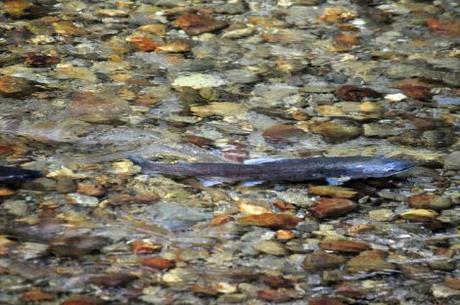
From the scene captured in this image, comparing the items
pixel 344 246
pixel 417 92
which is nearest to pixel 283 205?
pixel 344 246

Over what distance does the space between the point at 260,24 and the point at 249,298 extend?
2.99 metres

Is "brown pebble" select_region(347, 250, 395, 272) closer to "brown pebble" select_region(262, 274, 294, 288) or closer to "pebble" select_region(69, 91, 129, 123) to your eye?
"brown pebble" select_region(262, 274, 294, 288)

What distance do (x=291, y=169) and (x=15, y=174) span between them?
4.04ft

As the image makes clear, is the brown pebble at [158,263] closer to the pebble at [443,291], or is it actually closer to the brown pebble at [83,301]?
the brown pebble at [83,301]

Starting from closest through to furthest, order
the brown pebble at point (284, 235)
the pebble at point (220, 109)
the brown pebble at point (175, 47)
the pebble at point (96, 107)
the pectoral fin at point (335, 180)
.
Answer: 1. the brown pebble at point (284, 235)
2. the pectoral fin at point (335, 180)
3. the pebble at point (96, 107)
4. the pebble at point (220, 109)
5. the brown pebble at point (175, 47)

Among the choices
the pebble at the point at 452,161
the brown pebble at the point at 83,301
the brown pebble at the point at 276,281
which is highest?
the brown pebble at the point at 83,301

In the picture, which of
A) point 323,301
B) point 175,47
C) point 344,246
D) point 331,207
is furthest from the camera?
point 175,47

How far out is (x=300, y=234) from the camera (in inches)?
171

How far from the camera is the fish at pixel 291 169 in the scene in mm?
4703

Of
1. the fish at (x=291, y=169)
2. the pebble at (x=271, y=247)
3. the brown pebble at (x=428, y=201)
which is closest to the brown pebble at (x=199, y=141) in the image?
the fish at (x=291, y=169)

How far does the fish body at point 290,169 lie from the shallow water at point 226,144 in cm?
5

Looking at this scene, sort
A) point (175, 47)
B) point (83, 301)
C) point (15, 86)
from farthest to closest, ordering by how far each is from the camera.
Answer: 1. point (175, 47)
2. point (15, 86)
3. point (83, 301)

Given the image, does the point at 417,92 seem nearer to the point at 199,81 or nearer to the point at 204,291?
the point at 199,81

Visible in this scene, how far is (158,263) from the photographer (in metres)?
4.07
